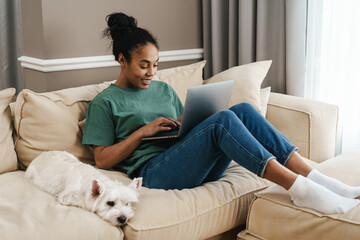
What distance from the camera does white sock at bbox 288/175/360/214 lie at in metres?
1.54

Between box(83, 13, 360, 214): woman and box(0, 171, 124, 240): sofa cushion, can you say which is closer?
box(0, 171, 124, 240): sofa cushion

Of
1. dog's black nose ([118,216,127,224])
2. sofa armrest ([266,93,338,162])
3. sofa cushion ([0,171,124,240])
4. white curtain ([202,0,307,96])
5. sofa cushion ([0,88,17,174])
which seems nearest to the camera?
sofa cushion ([0,171,124,240])

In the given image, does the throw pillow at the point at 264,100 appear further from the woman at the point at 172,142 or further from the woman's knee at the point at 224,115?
the woman's knee at the point at 224,115

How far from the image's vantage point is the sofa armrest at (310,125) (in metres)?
2.36

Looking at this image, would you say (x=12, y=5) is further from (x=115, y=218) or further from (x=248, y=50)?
(x=115, y=218)

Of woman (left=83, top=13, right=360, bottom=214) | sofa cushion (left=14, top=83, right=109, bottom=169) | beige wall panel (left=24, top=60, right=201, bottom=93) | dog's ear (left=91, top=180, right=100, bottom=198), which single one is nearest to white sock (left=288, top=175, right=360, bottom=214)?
woman (left=83, top=13, right=360, bottom=214)

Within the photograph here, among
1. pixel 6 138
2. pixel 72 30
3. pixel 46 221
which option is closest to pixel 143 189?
pixel 46 221

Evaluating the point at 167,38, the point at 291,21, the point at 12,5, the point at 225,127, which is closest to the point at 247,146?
the point at 225,127

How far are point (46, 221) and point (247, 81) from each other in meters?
1.45

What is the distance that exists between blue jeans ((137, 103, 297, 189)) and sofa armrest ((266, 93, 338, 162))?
64cm

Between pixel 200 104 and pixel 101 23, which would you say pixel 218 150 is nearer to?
pixel 200 104

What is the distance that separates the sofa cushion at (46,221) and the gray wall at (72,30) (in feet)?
3.50

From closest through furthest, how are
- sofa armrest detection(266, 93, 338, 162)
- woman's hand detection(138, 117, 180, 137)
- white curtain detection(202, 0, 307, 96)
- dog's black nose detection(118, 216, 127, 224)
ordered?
dog's black nose detection(118, 216, 127, 224), woman's hand detection(138, 117, 180, 137), sofa armrest detection(266, 93, 338, 162), white curtain detection(202, 0, 307, 96)

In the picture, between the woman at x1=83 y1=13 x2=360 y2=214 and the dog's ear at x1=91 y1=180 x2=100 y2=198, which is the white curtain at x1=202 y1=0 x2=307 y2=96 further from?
the dog's ear at x1=91 y1=180 x2=100 y2=198
